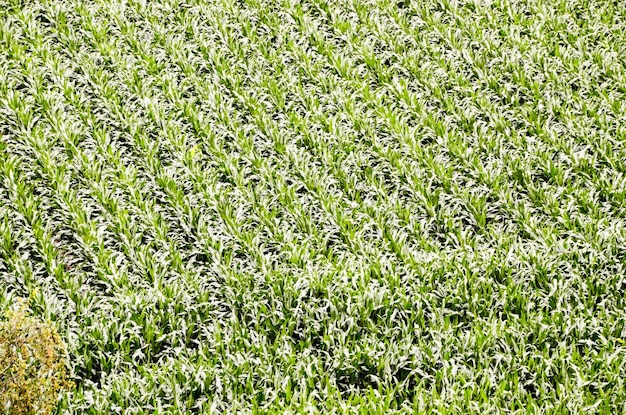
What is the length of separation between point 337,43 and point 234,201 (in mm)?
2768

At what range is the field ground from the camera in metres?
5.12

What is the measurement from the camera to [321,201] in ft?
21.4

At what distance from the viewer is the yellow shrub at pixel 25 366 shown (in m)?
4.23

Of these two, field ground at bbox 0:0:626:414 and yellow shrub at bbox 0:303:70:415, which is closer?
yellow shrub at bbox 0:303:70:415

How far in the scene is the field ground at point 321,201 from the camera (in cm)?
512

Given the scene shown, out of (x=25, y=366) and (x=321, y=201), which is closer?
(x=25, y=366)

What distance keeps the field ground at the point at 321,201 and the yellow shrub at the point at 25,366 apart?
0.52 meters

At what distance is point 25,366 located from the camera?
4.25m

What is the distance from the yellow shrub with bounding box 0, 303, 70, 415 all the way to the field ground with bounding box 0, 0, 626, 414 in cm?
52

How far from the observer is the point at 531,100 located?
7895 mm

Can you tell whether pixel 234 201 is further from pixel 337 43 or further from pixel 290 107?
pixel 337 43

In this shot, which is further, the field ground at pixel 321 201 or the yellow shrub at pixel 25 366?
the field ground at pixel 321 201

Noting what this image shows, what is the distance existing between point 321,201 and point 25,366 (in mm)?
2828

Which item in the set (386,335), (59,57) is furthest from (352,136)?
(59,57)
